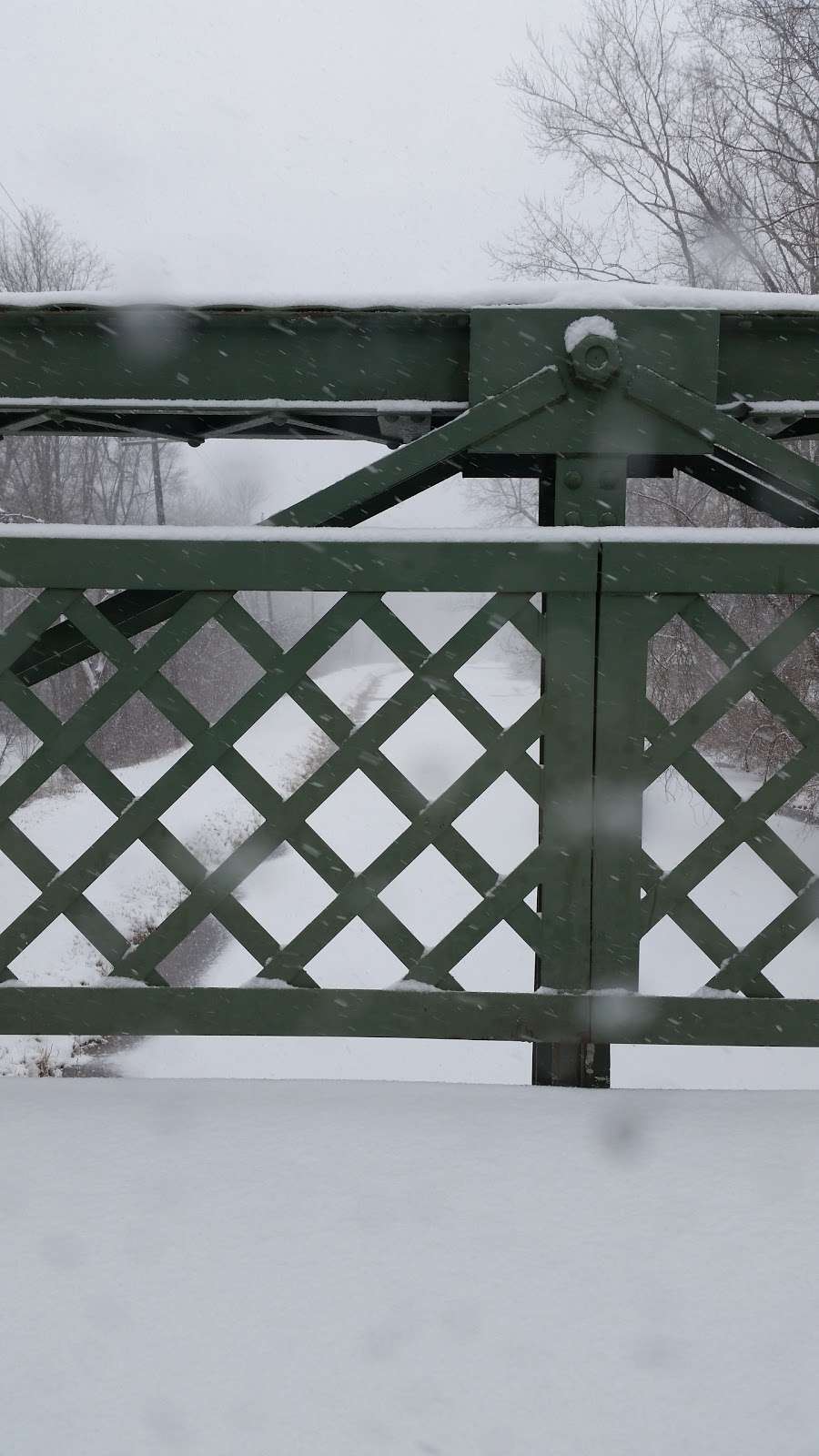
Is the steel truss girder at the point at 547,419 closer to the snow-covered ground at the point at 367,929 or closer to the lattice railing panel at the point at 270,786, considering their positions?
the lattice railing panel at the point at 270,786

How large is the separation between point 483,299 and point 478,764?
1.24 meters

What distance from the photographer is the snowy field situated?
1577 mm

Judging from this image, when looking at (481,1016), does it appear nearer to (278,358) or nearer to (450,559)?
(450,559)

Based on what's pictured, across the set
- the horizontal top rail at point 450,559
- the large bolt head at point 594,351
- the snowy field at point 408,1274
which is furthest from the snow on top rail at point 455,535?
the snowy field at point 408,1274

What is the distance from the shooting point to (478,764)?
256cm

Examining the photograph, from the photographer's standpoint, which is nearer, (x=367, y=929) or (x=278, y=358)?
(x=278, y=358)

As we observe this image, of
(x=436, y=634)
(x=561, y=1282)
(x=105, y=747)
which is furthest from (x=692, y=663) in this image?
(x=436, y=634)

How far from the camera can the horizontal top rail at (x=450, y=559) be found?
2.51 m

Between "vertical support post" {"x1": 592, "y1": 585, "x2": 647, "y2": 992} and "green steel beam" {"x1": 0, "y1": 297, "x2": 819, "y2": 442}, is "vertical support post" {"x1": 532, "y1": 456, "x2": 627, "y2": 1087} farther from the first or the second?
"green steel beam" {"x1": 0, "y1": 297, "x2": 819, "y2": 442}

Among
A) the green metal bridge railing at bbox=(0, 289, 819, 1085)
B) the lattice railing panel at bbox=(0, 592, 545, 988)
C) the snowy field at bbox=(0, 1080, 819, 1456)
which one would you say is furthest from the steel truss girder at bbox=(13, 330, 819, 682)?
the snowy field at bbox=(0, 1080, 819, 1456)

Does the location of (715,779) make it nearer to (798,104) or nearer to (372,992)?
(372,992)

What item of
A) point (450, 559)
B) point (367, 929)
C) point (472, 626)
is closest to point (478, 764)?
point (472, 626)

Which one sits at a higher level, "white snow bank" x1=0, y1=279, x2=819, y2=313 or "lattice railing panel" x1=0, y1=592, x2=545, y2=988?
"white snow bank" x1=0, y1=279, x2=819, y2=313

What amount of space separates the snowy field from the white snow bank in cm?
212
